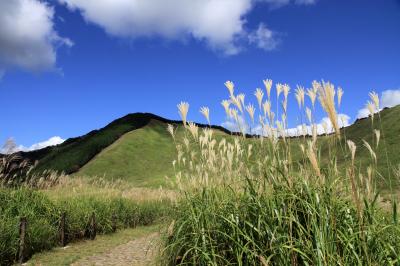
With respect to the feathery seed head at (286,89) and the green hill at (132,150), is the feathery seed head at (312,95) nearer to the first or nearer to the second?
the feathery seed head at (286,89)

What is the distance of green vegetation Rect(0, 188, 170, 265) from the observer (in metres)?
10.6

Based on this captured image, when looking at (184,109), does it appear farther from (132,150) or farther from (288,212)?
(132,150)

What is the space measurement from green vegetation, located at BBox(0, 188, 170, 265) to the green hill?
66.6 ft

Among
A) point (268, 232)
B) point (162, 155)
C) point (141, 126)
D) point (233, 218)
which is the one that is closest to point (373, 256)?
point (268, 232)

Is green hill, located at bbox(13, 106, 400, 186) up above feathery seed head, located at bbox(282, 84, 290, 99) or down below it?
above

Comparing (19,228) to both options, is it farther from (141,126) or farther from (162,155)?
(141,126)

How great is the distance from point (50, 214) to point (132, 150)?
38387 mm

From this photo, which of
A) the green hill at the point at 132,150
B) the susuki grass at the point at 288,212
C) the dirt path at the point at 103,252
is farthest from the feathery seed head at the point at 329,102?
the green hill at the point at 132,150

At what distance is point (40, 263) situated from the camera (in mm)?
10844

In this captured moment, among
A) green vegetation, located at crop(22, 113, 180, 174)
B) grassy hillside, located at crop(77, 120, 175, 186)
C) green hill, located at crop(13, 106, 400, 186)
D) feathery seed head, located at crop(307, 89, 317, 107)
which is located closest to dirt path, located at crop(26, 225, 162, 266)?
feathery seed head, located at crop(307, 89, 317, 107)

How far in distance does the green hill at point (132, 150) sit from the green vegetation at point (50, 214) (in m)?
20.3

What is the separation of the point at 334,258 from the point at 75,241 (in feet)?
39.4

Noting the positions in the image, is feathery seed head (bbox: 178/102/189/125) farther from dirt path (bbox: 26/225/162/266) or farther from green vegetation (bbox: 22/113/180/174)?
green vegetation (bbox: 22/113/180/174)

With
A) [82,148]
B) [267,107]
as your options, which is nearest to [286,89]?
[267,107]
